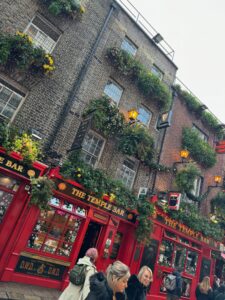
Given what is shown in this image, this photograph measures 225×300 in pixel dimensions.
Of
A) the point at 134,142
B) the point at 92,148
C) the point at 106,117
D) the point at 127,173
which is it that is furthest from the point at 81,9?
the point at 127,173

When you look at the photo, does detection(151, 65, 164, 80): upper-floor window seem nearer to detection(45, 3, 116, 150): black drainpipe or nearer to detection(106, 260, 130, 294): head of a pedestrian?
detection(45, 3, 116, 150): black drainpipe

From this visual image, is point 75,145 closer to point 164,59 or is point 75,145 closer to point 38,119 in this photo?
point 38,119

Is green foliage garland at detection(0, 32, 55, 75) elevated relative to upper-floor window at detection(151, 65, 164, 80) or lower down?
lower down

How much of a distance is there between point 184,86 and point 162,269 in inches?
486

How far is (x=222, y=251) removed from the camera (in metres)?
14.7

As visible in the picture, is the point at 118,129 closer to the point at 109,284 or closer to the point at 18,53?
the point at 18,53

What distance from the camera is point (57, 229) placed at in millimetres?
8469

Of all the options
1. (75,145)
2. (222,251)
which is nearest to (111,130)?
(75,145)

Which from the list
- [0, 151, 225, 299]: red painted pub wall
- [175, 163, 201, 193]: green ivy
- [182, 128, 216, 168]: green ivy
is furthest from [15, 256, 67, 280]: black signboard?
[182, 128, 216, 168]: green ivy

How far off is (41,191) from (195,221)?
9.64 metres

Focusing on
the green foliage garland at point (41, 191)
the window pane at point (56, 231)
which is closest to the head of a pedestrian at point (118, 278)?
the green foliage garland at point (41, 191)

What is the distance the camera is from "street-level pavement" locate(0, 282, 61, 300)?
6.11 m

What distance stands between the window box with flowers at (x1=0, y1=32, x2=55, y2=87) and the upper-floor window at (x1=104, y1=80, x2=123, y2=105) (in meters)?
3.74

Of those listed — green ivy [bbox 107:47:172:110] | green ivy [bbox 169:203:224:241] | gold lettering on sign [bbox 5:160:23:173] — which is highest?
green ivy [bbox 107:47:172:110]
